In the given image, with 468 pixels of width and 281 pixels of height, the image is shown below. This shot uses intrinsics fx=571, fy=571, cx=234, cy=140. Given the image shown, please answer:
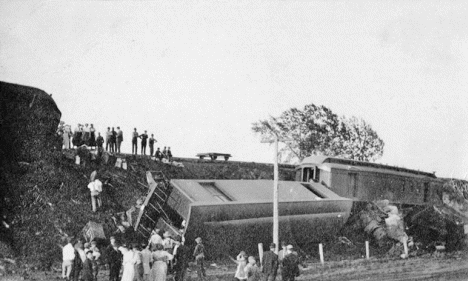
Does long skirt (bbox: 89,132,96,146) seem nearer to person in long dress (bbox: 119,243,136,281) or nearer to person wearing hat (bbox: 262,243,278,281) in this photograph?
person in long dress (bbox: 119,243,136,281)

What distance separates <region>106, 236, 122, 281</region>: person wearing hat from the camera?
13570 mm

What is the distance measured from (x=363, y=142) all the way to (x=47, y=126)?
87.4 ft

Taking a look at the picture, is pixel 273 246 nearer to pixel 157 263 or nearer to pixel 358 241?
pixel 157 263

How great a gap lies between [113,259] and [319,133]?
28769mm

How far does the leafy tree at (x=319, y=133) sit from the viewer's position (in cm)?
3959

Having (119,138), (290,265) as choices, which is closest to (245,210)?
(290,265)

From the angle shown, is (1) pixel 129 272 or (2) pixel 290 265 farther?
(2) pixel 290 265

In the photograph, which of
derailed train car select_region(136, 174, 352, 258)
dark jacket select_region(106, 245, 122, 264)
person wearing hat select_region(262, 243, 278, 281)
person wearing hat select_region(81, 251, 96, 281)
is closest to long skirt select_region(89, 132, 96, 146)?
derailed train car select_region(136, 174, 352, 258)

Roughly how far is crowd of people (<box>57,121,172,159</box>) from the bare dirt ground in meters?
8.58

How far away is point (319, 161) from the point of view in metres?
29.7

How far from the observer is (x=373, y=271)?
60.2 ft

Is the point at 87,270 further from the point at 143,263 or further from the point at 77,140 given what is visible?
the point at 77,140

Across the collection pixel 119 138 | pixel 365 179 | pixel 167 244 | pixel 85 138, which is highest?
pixel 119 138

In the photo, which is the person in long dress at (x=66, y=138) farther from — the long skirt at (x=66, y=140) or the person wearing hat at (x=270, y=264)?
the person wearing hat at (x=270, y=264)
